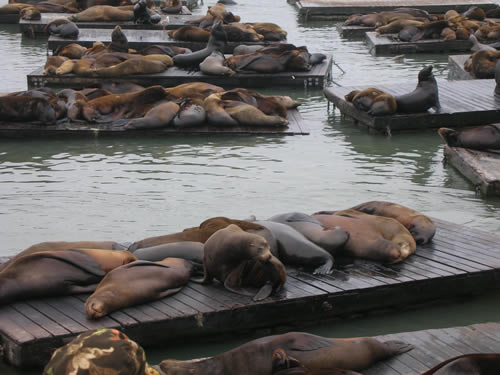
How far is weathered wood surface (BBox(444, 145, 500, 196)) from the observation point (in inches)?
309

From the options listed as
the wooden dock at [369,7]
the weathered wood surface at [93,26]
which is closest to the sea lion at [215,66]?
the weathered wood surface at [93,26]

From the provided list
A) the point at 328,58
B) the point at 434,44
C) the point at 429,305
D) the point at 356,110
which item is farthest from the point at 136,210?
the point at 434,44

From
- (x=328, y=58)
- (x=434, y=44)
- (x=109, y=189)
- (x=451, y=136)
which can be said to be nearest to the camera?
(x=109, y=189)

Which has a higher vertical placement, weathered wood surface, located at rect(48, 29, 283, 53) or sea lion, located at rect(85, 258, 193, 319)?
weathered wood surface, located at rect(48, 29, 283, 53)

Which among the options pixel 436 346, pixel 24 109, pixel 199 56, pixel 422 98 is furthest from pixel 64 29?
pixel 436 346

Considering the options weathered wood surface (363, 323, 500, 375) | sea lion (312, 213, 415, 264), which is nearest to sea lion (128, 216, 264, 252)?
sea lion (312, 213, 415, 264)

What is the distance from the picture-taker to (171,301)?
4824mm

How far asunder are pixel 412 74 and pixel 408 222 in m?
9.53

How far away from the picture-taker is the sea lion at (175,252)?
5.16 metres

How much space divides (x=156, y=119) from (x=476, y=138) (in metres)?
3.68

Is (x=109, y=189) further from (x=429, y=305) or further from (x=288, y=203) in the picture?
(x=429, y=305)

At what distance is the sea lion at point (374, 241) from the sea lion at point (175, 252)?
957 millimetres

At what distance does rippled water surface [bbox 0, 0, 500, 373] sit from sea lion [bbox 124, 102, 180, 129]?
0.18 meters

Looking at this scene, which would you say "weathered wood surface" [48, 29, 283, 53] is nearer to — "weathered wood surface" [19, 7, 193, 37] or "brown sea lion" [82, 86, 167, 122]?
"weathered wood surface" [19, 7, 193, 37]
